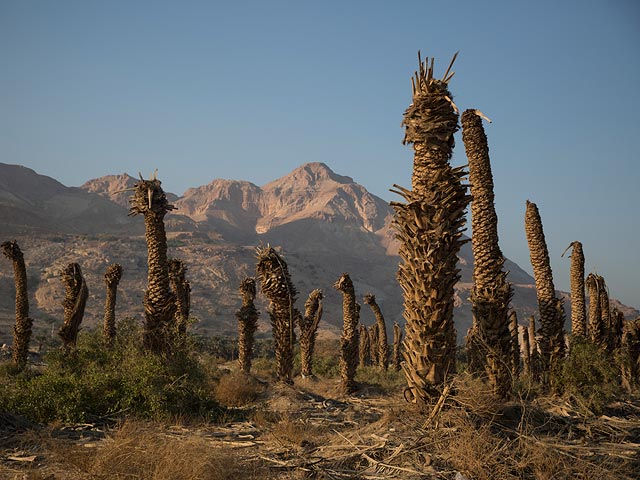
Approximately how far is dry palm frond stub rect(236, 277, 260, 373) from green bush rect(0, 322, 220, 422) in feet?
29.0

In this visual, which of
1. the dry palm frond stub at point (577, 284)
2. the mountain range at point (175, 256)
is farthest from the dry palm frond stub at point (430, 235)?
the mountain range at point (175, 256)

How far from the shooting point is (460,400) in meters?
7.36

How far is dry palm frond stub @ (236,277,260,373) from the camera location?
22.5 meters

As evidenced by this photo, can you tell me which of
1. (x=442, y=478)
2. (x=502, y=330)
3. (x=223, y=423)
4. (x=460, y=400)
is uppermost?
(x=502, y=330)

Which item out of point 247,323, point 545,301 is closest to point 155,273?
point 247,323

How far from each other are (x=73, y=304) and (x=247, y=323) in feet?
24.0

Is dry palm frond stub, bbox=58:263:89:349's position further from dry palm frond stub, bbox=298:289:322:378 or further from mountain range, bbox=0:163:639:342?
mountain range, bbox=0:163:639:342

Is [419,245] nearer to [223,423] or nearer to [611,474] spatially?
[611,474]

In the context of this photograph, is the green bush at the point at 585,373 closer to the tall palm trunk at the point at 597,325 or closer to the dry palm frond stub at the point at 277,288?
the tall palm trunk at the point at 597,325

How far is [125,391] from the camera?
11805mm

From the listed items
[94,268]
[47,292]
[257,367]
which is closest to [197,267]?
[94,268]

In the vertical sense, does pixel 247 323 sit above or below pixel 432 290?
below

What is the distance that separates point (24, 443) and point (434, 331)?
7.01 m

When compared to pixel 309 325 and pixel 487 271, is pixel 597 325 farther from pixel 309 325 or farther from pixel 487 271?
pixel 309 325
